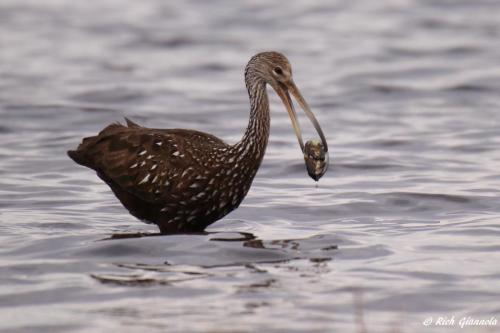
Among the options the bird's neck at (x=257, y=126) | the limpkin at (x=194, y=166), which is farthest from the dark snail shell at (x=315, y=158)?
the bird's neck at (x=257, y=126)

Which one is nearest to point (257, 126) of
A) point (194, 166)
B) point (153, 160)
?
point (194, 166)

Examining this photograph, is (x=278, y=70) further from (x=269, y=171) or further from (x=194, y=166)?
(x=269, y=171)

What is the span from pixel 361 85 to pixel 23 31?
7.72 meters

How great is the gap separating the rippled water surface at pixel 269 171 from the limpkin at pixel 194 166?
268 millimetres

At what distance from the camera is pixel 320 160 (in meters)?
10.5

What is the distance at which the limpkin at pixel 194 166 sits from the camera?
1017 cm

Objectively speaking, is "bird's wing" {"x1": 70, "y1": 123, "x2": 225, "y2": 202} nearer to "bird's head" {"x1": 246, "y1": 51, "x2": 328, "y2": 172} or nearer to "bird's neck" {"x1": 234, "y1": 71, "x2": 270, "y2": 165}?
"bird's neck" {"x1": 234, "y1": 71, "x2": 270, "y2": 165}

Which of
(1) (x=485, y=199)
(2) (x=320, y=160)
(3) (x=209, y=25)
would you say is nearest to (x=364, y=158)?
(1) (x=485, y=199)

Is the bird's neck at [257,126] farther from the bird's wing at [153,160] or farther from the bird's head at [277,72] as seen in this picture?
the bird's wing at [153,160]

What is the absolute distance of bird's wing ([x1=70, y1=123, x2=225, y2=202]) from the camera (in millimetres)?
10195

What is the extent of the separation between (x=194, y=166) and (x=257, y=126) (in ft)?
1.94

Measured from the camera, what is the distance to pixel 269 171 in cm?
1412
